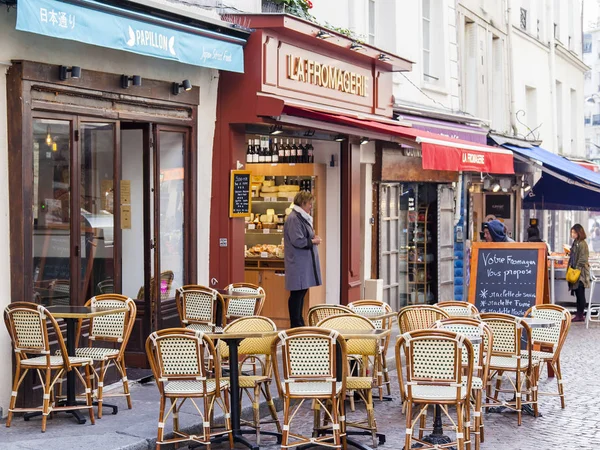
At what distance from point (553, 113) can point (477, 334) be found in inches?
775

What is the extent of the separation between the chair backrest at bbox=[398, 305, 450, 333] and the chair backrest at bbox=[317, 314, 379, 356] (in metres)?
0.91

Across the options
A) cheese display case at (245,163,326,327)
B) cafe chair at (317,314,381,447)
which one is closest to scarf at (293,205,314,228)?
cheese display case at (245,163,326,327)

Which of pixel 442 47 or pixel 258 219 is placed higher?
pixel 442 47

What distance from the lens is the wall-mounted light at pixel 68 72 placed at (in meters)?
9.79

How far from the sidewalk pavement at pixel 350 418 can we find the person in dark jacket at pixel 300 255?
6.95 feet

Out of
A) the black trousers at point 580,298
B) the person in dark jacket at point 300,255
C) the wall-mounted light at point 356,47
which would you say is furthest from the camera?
the black trousers at point 580,298

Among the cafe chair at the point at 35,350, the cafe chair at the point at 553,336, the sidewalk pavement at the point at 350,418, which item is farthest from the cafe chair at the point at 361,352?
the cafe chair at the point at 35,350

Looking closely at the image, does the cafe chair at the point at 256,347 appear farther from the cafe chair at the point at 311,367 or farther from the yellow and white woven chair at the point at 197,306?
the yellow and white woven chair at the point at 197,306

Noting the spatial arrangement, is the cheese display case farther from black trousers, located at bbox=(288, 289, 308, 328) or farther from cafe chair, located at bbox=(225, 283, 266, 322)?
cafe chair, located at bbox=(225, 283, 266, 322)

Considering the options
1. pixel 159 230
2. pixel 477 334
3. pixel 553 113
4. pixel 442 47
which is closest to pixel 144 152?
pixel 159 230

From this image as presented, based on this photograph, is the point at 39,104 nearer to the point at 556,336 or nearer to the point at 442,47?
the point at 556,336

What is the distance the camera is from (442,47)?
19.7 metres

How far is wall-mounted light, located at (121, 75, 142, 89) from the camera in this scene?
35.4ft

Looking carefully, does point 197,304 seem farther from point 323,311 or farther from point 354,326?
point 354,326
